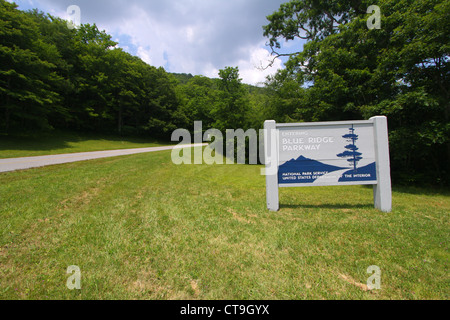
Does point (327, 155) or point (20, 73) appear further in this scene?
point (20, 73)

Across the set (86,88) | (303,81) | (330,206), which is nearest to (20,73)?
(86,88)

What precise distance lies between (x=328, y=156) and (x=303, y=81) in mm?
12687

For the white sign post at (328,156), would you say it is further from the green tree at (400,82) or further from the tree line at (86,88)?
the tree line at (86,88)

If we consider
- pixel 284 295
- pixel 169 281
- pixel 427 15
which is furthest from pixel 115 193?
pixel 427 15

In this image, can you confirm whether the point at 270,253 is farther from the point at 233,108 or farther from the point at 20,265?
the point at 233,108

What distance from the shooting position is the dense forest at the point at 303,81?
7734mm

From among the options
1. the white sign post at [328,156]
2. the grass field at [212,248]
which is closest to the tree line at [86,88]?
the white sign post at [328,156]

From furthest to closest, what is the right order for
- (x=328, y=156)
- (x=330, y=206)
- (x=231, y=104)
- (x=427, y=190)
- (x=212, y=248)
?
1. (x=231, y=104)
2. (x=427, y=190)
3. (x=330, y=206)
4. (x=328, y=156)
5. (x=212, y=248)

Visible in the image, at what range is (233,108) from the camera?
706 inches

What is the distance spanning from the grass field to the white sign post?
709mm

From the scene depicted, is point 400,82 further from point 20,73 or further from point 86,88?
point 86,88

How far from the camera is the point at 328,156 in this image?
4.62m

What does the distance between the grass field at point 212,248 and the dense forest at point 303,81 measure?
5.48 metres
